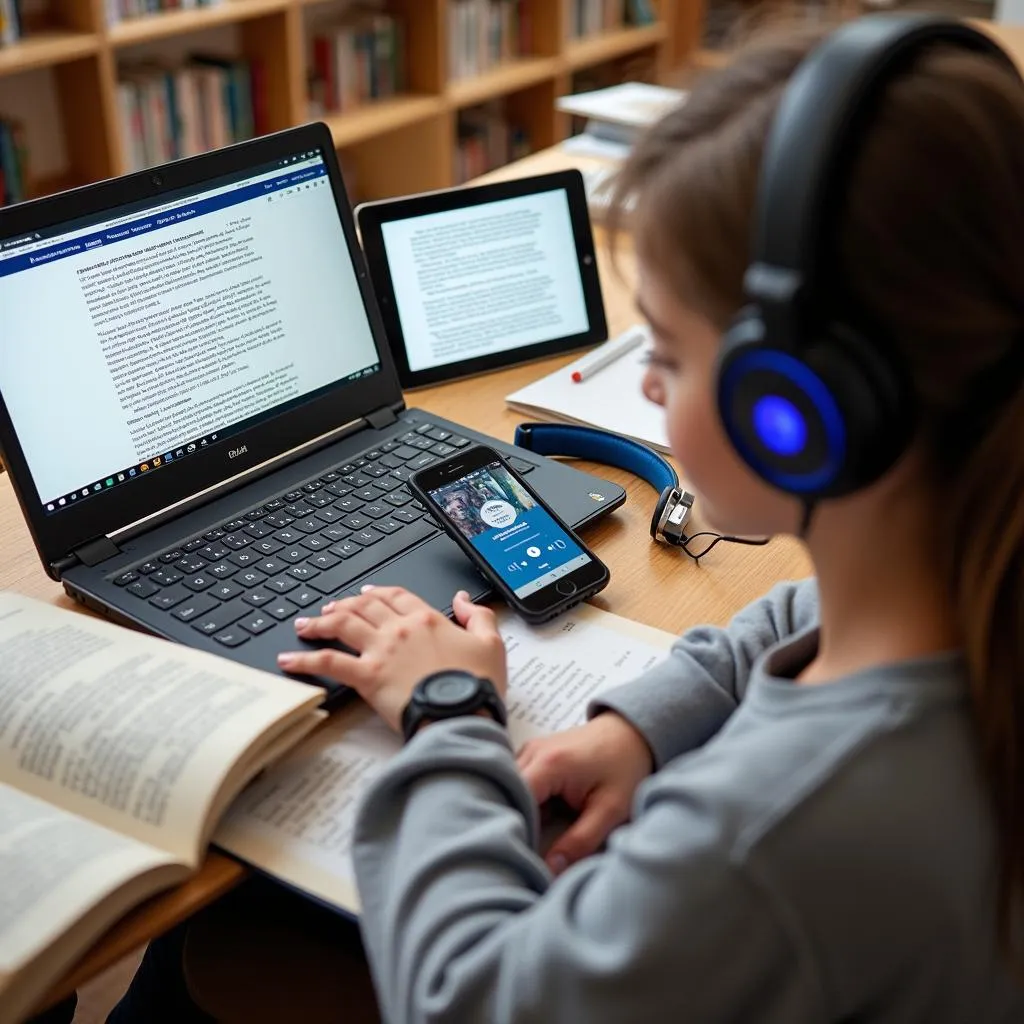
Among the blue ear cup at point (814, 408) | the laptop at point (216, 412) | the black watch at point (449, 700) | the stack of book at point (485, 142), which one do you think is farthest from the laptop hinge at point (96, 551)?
the stack of book at point (485, 142)

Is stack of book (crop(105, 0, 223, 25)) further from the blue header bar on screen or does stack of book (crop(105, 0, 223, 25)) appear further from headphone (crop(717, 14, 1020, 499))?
headphone (crop(717, 14, 1020, 499))

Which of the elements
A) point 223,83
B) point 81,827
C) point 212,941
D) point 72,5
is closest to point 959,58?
point 81,827

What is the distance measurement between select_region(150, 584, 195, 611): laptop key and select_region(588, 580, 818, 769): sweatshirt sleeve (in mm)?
325

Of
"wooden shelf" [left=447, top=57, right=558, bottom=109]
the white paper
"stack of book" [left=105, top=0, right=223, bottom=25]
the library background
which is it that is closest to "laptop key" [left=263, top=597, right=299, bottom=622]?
the white paper

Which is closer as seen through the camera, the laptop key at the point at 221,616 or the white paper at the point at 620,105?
the laptop key at the point at 221,616

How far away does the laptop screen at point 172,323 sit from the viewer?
94 centimetres

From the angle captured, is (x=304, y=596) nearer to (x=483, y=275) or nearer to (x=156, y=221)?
(x=156, y=221)

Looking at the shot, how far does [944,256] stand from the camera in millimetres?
551

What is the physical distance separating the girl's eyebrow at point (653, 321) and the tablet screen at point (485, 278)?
2.28ft

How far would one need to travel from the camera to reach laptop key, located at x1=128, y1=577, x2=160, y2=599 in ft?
3.10

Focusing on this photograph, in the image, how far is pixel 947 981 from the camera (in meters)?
0.59

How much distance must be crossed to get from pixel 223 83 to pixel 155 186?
1.95 m

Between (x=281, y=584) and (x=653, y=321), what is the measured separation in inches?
16.5

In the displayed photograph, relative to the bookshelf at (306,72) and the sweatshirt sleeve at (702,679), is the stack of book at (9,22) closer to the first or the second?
the bookshelf at (306,72)
